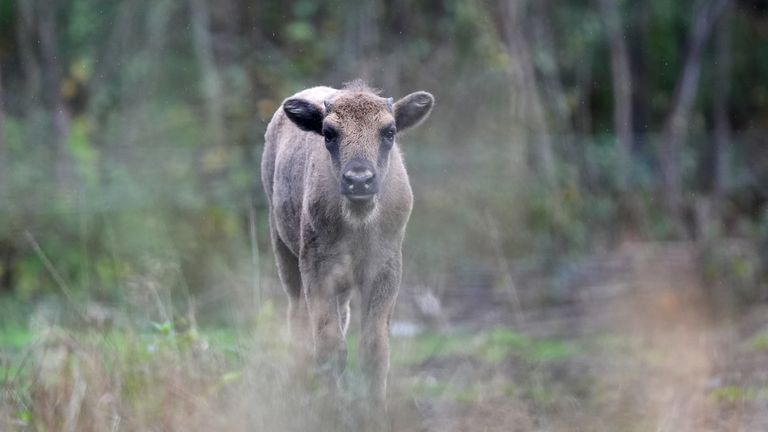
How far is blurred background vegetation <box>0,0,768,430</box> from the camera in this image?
14828mm

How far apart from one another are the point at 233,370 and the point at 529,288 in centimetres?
779

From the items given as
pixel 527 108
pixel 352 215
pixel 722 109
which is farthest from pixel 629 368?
pixel 722 109

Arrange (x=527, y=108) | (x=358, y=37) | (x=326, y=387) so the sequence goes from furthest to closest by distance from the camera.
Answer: (x=358, y=37)
(x=527, y=108)
(x=326, y=387)

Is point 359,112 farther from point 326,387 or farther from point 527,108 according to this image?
point 527,108

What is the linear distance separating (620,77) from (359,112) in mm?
13008

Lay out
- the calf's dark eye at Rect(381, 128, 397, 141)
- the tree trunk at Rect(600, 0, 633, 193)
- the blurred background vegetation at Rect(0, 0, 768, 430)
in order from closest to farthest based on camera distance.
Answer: the calf's dark eye at Rect(381, 128, 397, 141), the blurred background vegetation at Rect(0, 0, 768, 430), the tree trunk at Rect(600, 0, 633, 193)

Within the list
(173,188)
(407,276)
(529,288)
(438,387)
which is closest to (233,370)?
(438,387)

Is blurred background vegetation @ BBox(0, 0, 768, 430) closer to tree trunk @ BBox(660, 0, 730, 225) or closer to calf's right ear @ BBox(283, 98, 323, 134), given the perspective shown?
tree trunk @ BBox(660, 0, 730, 225)

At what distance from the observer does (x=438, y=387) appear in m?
10.1

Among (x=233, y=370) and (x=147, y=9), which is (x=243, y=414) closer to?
(x=233, y=370)

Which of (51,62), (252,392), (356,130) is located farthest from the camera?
(51,62)

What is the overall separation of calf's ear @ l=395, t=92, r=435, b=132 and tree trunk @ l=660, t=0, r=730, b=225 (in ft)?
37.1

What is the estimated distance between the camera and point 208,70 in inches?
695

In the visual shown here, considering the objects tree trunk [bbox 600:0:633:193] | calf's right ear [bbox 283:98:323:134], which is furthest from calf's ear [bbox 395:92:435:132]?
tree trunk [bbox 600:0:633:193]
